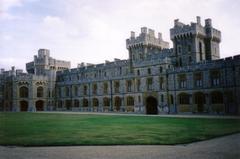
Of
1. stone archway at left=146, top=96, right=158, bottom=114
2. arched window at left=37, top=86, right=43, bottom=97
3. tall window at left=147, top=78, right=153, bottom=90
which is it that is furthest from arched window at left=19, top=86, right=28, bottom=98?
tall window at left=147, top=78, right=153, bottom=90

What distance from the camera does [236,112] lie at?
37.8 m

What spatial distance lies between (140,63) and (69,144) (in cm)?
3906

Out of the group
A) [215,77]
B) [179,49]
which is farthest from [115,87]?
[215,77]

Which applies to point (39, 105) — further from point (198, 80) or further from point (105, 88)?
point (198, 80)

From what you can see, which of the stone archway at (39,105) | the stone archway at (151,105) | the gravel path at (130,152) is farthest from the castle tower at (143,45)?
the gravel path at (130,152)

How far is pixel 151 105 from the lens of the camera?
163 feet

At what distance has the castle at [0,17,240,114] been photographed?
1629 inches

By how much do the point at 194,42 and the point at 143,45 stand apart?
12232 millimetres

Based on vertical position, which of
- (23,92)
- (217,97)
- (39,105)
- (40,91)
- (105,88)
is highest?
(105,88)

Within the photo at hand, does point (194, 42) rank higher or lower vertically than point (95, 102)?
higher

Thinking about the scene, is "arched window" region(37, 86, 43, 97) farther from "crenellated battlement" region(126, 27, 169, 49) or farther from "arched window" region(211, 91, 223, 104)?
"arched window" region(211, 91, 223, 104)

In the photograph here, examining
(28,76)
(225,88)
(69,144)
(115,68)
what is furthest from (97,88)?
(69,144)

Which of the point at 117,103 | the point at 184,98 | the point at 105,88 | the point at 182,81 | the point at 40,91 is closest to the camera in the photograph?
the point at 184,98

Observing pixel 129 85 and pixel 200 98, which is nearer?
pixel 200 98
